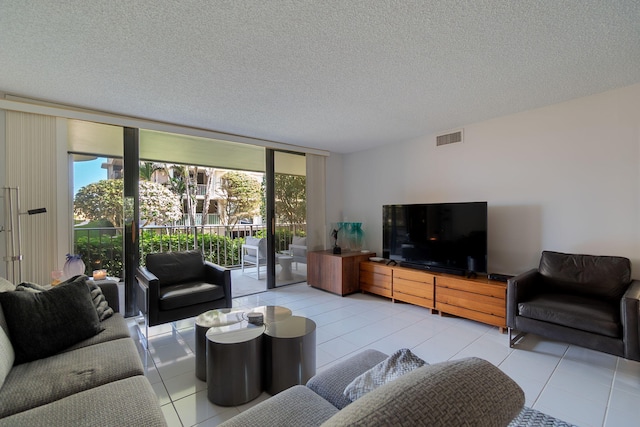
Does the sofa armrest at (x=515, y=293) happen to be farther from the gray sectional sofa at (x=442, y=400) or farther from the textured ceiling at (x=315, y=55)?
the gray sectional sofa at (x=442, y=400)

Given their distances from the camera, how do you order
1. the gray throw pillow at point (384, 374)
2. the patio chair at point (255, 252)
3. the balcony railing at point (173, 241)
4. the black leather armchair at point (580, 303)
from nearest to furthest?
1. the gray throw pillow at point (384, 374)
2. the black leather armchair at point (580, 303)
3. the balcony railing at point (173, 241)
4. the patio chair at point (255, 252)

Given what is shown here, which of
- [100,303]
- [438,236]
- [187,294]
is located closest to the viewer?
[100,303]

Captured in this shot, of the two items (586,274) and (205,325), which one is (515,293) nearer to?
(586,274)

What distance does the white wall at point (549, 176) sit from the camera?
2.64 metres

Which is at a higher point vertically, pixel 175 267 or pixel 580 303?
pixel 175 267

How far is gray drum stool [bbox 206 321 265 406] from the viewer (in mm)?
1838

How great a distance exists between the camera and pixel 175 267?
3236mm

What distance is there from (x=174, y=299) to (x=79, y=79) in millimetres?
2066

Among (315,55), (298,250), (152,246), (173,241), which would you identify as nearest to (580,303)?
(315,55)

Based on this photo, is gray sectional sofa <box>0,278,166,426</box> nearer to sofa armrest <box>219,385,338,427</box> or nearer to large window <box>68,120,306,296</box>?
sofa armrest <box>219,385,338,427</box>

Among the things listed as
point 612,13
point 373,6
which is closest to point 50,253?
point 373,6

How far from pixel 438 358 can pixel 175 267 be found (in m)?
2.81

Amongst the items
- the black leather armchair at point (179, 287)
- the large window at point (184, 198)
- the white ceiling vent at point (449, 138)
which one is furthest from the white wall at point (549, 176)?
the black leather armchair at point (179, 287)

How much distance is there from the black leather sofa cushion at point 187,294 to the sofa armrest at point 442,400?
2584 millimetres
